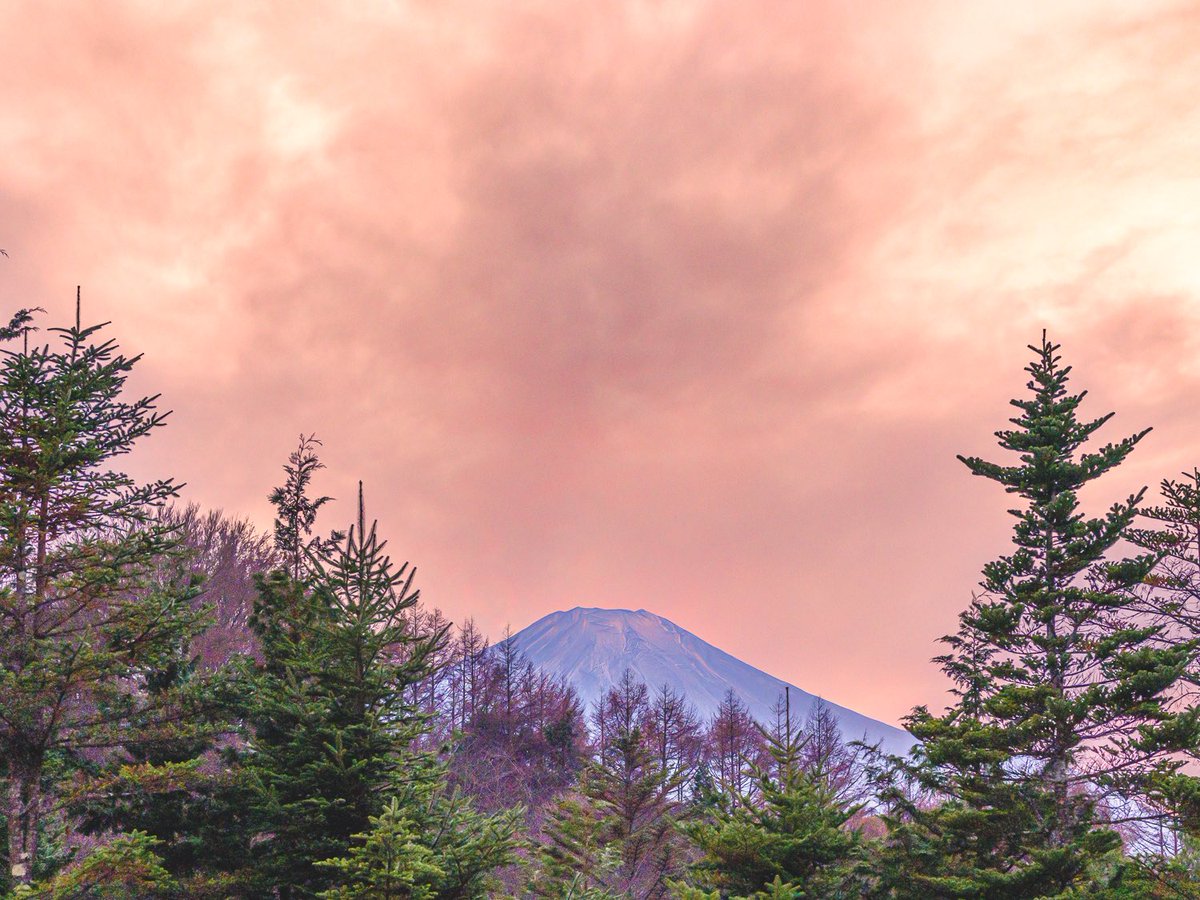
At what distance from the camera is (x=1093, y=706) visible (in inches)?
615

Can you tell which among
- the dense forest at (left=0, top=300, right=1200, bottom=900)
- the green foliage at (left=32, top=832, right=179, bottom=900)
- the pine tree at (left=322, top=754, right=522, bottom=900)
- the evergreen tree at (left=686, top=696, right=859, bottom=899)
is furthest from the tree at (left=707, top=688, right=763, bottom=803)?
the green foliage at (left=32, top=832, right=179, bottom=900)

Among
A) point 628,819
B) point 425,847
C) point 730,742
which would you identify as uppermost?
point 425,847

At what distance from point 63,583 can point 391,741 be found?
569 centimetres

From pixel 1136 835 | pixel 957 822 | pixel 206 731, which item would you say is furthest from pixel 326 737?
pixel 1136 835

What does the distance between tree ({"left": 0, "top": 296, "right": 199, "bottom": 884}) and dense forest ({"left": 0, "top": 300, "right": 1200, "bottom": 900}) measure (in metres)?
0.04

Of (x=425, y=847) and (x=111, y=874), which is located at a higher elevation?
(x=425, y=847)

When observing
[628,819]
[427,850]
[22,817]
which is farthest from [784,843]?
[22,817]

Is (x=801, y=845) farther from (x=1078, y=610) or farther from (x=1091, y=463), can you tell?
(x=1091, y=463)

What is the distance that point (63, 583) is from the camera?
10.6 meters

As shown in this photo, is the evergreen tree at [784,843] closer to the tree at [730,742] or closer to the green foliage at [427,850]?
the green foliage at [427,850]

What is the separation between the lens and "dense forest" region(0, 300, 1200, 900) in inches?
377

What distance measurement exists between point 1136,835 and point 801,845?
456 inches

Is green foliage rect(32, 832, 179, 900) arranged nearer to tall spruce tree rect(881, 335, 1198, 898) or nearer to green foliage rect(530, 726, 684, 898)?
green foliage rect(530, 726, 684, 898)

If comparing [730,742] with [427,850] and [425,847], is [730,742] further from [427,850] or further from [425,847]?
[427,850]
